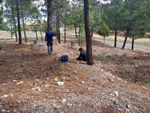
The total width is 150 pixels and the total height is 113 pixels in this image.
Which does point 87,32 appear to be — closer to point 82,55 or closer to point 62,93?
point 82,55

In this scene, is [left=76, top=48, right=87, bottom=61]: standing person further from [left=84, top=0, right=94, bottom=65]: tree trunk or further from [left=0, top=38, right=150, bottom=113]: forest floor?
[left=0, top=38, right=150, bottom=113]: forest floor

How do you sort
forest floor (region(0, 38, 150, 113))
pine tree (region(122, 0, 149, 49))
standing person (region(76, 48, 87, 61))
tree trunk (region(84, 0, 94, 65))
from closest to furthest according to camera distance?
forest floor (region(0, 38, 150, 113)) → tree trunk (region(84, 0, 94, 65)) → standing person (region(76, 48, 87, 61)) → pine tree (region(122, 0, 149, 49))

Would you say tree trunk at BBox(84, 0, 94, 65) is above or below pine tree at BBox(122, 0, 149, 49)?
below

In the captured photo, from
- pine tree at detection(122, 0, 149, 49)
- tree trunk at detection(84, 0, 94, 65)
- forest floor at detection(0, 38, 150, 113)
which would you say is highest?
pine tree at detection(122, 0, 149, 49)

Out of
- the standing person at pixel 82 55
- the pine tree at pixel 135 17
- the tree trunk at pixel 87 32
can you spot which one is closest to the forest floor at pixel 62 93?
the tree trunk at pixel 87 32

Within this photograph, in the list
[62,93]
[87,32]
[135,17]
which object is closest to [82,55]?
[87,32]

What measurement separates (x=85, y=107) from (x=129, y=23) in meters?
22.4

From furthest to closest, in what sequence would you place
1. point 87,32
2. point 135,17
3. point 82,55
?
point 135,17 → point 82,55 → point 87,32

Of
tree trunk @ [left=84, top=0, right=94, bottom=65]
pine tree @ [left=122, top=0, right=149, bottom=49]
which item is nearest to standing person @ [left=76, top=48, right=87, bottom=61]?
tree trunk @ [left=84, top=0, right=94, bottom=65]

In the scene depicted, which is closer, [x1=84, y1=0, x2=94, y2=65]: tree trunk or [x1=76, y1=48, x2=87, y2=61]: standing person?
[x1=84, y1=0, x2=94, y2=65]: tree trunk

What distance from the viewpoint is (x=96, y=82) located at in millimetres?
5617

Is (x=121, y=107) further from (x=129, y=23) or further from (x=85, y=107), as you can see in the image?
(x=129, y=23)

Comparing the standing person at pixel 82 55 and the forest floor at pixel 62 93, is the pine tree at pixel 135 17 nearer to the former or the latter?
the standing person at pixel 82 55

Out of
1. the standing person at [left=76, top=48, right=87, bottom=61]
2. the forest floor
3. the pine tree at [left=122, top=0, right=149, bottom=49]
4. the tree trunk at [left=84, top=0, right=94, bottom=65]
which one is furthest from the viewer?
the pine tree at [left=122, top=0, right=149, bottom=49]
